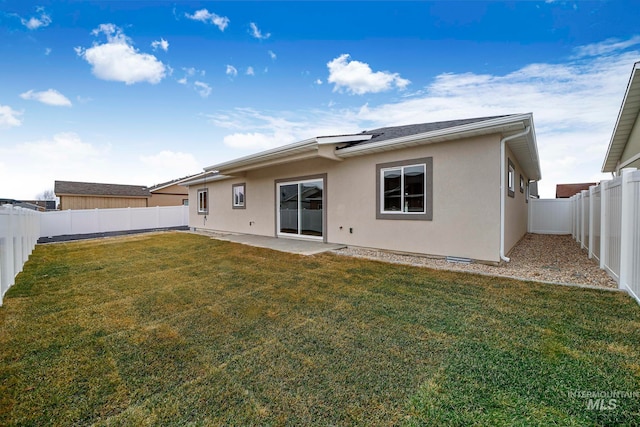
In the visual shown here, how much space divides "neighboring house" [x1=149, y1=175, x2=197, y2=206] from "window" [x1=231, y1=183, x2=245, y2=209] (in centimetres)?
1573

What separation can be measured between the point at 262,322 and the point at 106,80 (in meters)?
12.6

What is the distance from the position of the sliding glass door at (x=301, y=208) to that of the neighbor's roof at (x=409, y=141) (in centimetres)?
141

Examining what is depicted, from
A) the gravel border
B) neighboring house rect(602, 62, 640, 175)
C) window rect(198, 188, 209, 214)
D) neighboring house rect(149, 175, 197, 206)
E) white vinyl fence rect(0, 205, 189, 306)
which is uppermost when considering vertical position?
neighboring house rect(602, 62, 640, 175)

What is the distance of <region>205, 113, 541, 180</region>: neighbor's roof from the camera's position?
597 centimetres

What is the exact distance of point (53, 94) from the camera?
11.2 metres

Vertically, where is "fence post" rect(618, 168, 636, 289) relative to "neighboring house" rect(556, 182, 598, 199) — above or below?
below

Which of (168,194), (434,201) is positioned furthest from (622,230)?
(168,194)

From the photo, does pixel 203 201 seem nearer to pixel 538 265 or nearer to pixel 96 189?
pixel 96 189

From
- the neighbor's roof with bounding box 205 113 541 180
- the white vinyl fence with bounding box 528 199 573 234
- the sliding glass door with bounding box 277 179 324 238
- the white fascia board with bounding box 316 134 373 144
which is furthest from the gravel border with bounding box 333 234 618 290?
the white vinyl fence with bounding box 528 199 573 234

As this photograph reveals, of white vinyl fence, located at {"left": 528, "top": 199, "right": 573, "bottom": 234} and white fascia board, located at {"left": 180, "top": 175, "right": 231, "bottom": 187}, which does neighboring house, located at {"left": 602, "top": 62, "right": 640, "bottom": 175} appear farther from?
white fascia board, located at {"left": 180, "top": 175, "right": 231, "bottom": 187}

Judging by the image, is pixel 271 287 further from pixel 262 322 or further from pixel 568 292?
pixel 568 292

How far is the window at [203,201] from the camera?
15.9 m

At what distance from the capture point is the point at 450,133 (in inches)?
254

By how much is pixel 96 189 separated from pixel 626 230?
31502 mm
